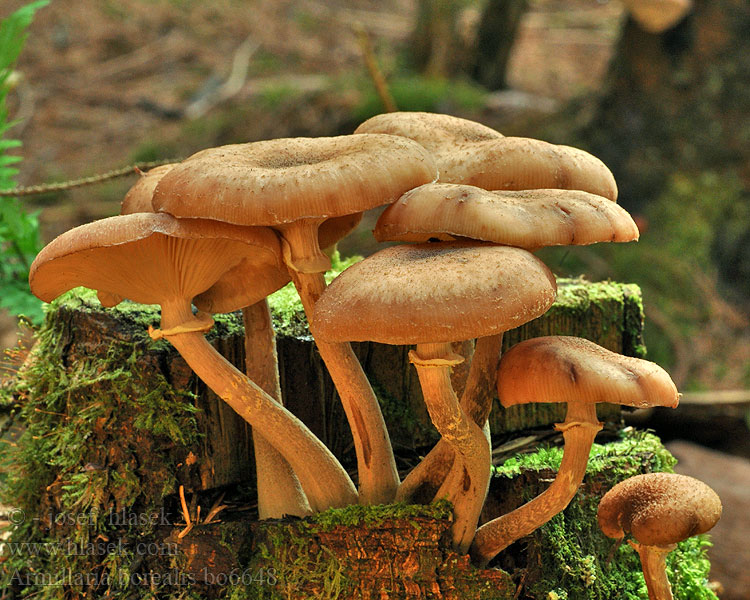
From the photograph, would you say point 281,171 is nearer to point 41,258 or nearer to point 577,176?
point 41,258

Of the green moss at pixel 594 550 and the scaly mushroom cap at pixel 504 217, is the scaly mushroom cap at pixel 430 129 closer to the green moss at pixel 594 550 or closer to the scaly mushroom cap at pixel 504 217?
the scaly mushroom cap at pixel 504 217

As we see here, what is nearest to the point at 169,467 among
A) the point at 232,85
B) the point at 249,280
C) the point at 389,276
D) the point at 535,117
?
the point at 249,280

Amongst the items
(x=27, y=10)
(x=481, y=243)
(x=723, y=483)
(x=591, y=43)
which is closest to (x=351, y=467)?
(x=481, y=243)

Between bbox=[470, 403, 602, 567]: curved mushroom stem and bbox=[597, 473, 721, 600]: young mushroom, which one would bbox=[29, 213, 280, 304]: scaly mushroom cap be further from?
bbox=[597, 473, 721, 600]: young mushroom

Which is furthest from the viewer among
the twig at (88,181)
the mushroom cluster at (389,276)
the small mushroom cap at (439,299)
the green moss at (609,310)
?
the green moss at (609,310)

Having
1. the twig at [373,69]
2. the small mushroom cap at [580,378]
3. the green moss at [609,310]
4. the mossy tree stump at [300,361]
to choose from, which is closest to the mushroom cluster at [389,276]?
the small mushroom cap at [580,378]

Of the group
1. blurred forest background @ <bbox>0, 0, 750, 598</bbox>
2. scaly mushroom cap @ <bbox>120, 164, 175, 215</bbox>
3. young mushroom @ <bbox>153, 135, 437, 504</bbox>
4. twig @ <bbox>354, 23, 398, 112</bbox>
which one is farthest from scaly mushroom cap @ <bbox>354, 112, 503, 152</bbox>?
twig @ <bbox>354, 23, 398, 112</bbox>
